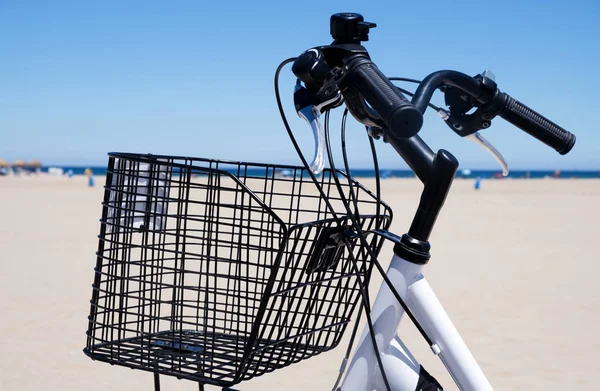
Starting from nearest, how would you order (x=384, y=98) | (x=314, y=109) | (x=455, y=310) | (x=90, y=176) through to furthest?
(x=384, y=98), (x=314, y=109), (x=455, y=310), (x=90, y=176)

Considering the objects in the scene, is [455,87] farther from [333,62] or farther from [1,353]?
[1,353]

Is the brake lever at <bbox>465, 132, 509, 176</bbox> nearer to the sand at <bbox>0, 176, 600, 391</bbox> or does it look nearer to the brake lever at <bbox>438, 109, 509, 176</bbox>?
the brake lever at <bbox>438, 109, 509, 176</bbox>

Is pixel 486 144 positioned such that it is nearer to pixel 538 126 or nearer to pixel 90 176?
pixel 538 126

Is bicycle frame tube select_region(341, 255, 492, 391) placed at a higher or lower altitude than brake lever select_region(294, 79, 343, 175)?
lower

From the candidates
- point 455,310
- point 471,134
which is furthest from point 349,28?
point 455,310

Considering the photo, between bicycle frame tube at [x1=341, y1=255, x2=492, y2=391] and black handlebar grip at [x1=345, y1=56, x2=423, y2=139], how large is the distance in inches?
13.1

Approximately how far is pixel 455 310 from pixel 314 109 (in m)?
4.55

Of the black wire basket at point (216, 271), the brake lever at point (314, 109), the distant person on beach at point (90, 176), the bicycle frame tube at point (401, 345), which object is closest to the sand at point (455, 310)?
the black wire basket at point (216, 271)

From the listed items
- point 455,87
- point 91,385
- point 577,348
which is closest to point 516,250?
point 577,348

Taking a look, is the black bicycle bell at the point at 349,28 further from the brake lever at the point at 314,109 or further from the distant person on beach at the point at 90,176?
the distant person on beach at the point at 90,176

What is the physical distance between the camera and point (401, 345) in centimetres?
158

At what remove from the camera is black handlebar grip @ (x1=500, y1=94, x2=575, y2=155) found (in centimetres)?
169

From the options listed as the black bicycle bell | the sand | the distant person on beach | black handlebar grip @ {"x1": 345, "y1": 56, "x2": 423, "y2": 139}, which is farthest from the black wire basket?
the distant person on beach

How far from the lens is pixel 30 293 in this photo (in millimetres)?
6031
